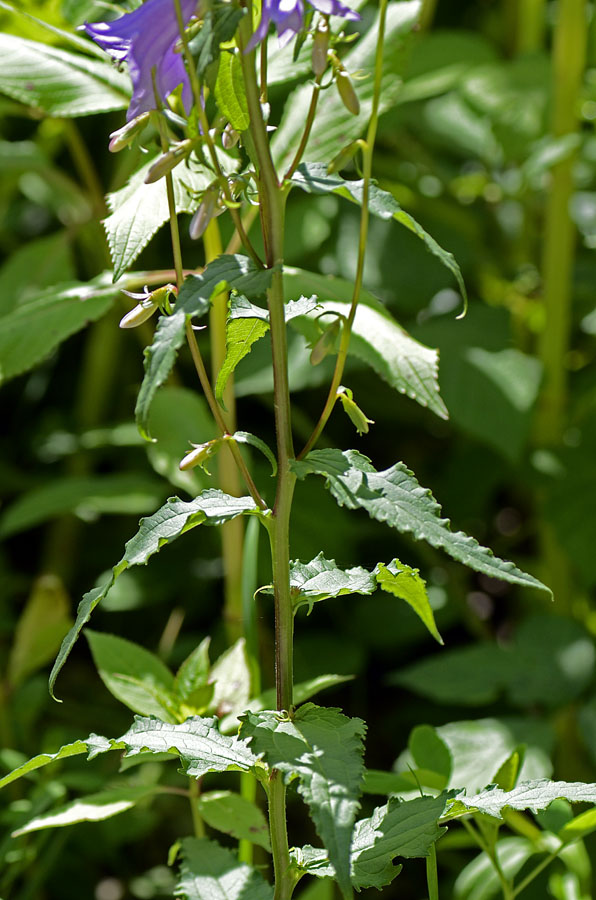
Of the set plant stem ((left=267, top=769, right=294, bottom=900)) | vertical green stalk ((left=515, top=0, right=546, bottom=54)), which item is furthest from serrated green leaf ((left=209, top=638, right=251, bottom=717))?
vertical green stalk ((left=515, top=0, right=546, bottom=54))

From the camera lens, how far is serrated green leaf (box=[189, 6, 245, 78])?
0.36m

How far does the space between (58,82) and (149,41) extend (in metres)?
0.36

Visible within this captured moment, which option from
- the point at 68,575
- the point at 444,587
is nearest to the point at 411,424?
the point at 444,587

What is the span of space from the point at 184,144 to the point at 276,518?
167 millimetres

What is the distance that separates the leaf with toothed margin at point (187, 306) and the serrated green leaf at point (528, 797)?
241mm

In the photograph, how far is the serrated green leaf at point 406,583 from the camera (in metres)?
0.43

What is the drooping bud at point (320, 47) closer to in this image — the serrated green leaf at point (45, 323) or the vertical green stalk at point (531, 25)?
the serrated green leaf at point (45, 323)

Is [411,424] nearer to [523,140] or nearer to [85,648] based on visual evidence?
[523,140]

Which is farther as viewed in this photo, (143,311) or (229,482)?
(229,482)

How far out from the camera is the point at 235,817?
588 mm

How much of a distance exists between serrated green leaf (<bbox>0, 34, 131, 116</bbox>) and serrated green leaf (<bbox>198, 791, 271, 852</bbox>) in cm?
48

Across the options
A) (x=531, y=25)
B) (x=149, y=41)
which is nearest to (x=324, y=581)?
(x=149, y=41)

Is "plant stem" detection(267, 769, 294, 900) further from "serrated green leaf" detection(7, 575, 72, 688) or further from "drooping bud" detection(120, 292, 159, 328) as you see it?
"serrated green leaf" detection(7, 575, 72, 688)

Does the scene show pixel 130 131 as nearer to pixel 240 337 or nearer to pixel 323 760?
pixel 240 337
